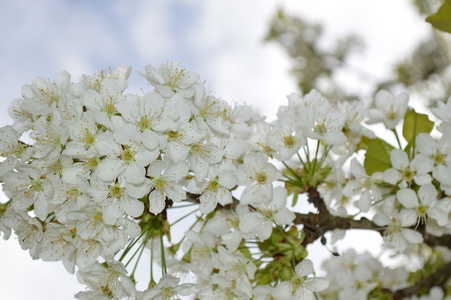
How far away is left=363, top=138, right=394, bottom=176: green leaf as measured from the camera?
215 cm

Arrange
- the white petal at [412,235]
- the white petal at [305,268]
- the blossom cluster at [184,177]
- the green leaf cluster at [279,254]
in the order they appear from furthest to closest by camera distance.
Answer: the white petal at [412,235] < the green leaf cluster at [279,254] < the white petal at [305,268] < the blossom cluster at [184,177]

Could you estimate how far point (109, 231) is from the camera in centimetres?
176

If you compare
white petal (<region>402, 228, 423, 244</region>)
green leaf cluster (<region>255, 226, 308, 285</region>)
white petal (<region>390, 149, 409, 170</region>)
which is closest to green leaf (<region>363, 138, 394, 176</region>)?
white petal (<region>390, 149, 409, 170</region>)

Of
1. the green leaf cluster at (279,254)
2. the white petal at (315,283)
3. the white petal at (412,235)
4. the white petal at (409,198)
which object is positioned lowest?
the white petal at (315,283)

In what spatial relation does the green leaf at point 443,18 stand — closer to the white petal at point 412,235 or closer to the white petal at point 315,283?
the white petal at point 412,235

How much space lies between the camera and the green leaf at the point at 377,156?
215 centimetres

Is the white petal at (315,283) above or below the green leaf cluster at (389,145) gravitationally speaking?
below

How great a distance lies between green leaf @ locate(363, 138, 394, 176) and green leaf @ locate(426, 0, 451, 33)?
673mm

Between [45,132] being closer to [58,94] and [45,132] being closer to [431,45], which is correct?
[58,94]

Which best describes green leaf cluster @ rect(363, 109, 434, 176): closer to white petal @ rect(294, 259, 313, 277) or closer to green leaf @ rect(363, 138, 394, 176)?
green leaf @ rect(363, 138, 394, 176)

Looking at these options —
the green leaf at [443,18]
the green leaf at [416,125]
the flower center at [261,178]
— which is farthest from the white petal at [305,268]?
the green leaf at [443,18]

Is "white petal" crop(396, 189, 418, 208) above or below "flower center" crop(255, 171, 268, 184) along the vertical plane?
below

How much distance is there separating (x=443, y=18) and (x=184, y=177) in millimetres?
1508

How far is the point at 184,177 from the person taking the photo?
180 centimetres
